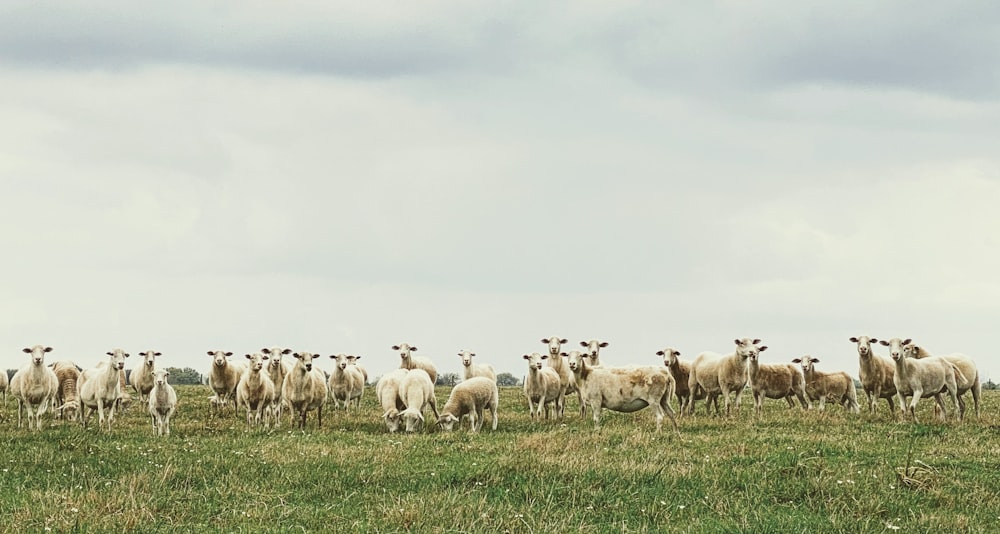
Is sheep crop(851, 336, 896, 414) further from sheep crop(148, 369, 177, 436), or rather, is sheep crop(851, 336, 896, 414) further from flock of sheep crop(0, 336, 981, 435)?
sheep crop(148, 369, 177, 436)

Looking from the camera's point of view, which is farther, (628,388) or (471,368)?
(471,368)

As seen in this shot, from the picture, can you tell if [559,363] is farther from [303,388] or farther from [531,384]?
[303,388]

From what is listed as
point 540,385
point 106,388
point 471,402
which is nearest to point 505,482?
point 471,402

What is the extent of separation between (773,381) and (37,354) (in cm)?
2007

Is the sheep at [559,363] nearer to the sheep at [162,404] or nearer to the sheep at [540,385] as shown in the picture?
the sheep at [540,385]

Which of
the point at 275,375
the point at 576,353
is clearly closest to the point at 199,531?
the point at 576,353

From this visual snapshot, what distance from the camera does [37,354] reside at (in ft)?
76.9

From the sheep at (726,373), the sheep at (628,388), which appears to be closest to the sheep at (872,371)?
the sheep at (726,373)

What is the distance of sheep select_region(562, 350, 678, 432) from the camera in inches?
822

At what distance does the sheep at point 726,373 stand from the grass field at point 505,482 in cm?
642

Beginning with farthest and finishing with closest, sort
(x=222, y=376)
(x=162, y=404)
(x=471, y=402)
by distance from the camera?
(x=222, y=376) → (x=471, y=402) → (x=162, y=404)

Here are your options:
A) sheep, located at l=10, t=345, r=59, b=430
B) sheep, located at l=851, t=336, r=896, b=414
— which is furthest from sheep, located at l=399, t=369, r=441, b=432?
sheep, located at l=851, t=336, r=896, b=414

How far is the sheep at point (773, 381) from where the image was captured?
84.3 feet

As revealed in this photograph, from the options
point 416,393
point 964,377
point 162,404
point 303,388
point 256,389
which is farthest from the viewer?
point 964,377
